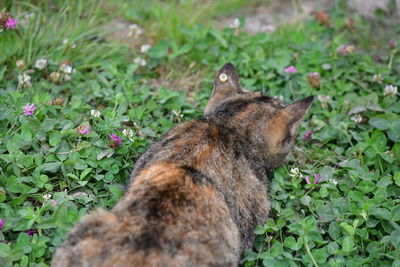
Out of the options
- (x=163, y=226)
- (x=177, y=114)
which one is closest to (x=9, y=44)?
(x=177, y=114)

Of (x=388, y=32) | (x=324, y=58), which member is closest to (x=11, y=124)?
(x=324, y=58)

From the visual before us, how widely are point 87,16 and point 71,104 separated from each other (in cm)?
196

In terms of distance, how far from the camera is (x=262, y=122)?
4371mm

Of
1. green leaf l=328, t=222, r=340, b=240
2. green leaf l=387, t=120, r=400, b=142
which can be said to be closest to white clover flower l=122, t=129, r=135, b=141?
green leaf l=328, t=222, r=340, b=240

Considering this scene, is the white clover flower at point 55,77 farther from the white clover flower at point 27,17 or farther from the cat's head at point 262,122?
the cat's head at point 262,122

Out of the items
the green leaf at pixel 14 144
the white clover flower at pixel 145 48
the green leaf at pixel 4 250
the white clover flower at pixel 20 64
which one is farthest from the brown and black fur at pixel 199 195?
the white clover flower at pixel 20 64

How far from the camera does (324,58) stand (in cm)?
Result: 630

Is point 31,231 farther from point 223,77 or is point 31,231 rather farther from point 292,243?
point 223,77

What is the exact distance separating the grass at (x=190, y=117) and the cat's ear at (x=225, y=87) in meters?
0.62

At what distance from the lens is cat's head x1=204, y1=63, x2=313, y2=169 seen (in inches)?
170

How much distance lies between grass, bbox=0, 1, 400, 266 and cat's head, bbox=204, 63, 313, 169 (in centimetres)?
34

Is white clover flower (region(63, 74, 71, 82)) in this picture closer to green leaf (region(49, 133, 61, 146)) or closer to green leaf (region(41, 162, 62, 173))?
green leaf (region(49, 133, 61, 146))

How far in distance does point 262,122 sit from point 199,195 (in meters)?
1.05

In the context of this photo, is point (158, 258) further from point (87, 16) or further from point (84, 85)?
point (87, 16)
